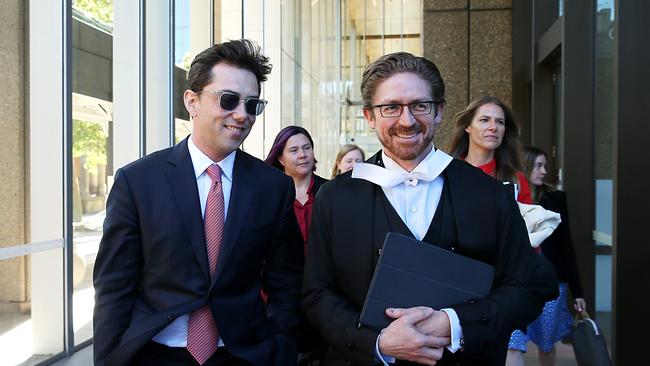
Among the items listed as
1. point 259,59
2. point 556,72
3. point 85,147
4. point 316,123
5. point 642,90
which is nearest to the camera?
point 259,59

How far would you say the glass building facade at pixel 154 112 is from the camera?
13.8ft

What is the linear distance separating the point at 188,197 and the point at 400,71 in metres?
0.82

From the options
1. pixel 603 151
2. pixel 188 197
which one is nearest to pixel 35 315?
pixel 188 197

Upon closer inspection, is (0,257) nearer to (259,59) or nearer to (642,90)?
(259,59)

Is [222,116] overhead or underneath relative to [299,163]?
overhead

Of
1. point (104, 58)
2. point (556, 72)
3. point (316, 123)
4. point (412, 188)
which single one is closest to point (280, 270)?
point (412, 188)

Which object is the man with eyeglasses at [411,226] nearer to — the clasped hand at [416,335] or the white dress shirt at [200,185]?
the clasped hand at [416,335]

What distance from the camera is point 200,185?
92.3 inches

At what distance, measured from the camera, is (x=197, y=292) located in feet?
7.09

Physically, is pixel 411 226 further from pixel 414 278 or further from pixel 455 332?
pixel 455 332

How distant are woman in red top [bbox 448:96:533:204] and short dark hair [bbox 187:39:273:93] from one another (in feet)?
6.78

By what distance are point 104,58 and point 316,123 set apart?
1213 centimetres

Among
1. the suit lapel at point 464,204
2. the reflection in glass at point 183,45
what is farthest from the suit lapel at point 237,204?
the reflection in glass at point 183,45

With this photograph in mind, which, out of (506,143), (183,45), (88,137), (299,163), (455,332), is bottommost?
(455,332)
